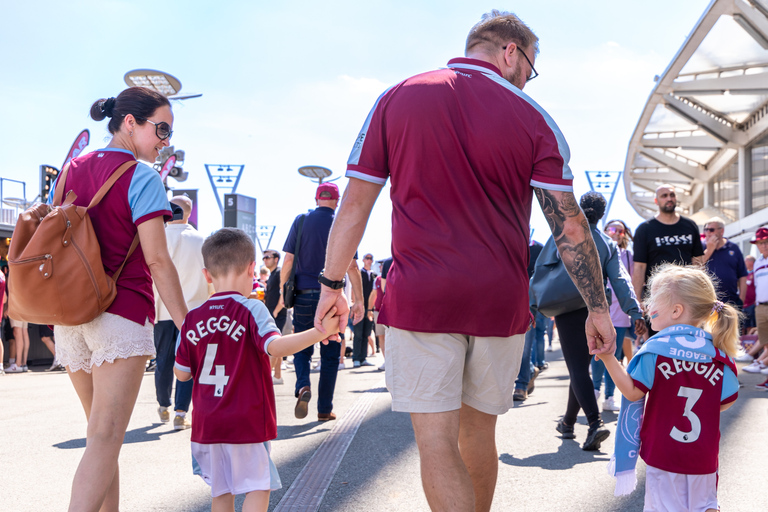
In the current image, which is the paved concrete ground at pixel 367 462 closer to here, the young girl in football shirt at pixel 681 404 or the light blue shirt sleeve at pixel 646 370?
the young girl in football shirt at pixel 681 404

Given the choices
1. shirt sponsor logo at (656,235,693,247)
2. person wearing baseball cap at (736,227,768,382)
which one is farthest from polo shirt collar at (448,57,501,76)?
person wearing baseball cap at (736,227,768,382)

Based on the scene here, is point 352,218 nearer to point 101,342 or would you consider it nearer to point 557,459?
point 101,342

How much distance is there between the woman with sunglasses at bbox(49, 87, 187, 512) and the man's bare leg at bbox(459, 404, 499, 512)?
1.24 metres

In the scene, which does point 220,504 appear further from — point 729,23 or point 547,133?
point 729,23

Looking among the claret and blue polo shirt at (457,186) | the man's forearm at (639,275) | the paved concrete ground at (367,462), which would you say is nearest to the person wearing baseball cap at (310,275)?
the paved concrete ground at (367,462)

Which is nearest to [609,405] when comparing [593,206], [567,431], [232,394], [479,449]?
[567,431]

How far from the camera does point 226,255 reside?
298 centimetres

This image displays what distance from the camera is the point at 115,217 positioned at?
2816 millimetres

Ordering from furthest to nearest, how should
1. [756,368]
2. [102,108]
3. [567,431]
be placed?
1. [756,368]
2. [567,431]
3. [102,108]

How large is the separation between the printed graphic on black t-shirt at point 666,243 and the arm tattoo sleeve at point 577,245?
14.2ft

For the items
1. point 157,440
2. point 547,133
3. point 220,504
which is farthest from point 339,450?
point 547,133

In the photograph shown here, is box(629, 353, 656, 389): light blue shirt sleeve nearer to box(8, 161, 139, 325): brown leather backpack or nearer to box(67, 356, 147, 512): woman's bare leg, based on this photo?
box(67, 356, 147, 512): woman's bare leg

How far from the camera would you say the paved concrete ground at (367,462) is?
371 centimetres

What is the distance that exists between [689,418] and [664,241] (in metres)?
4.27
